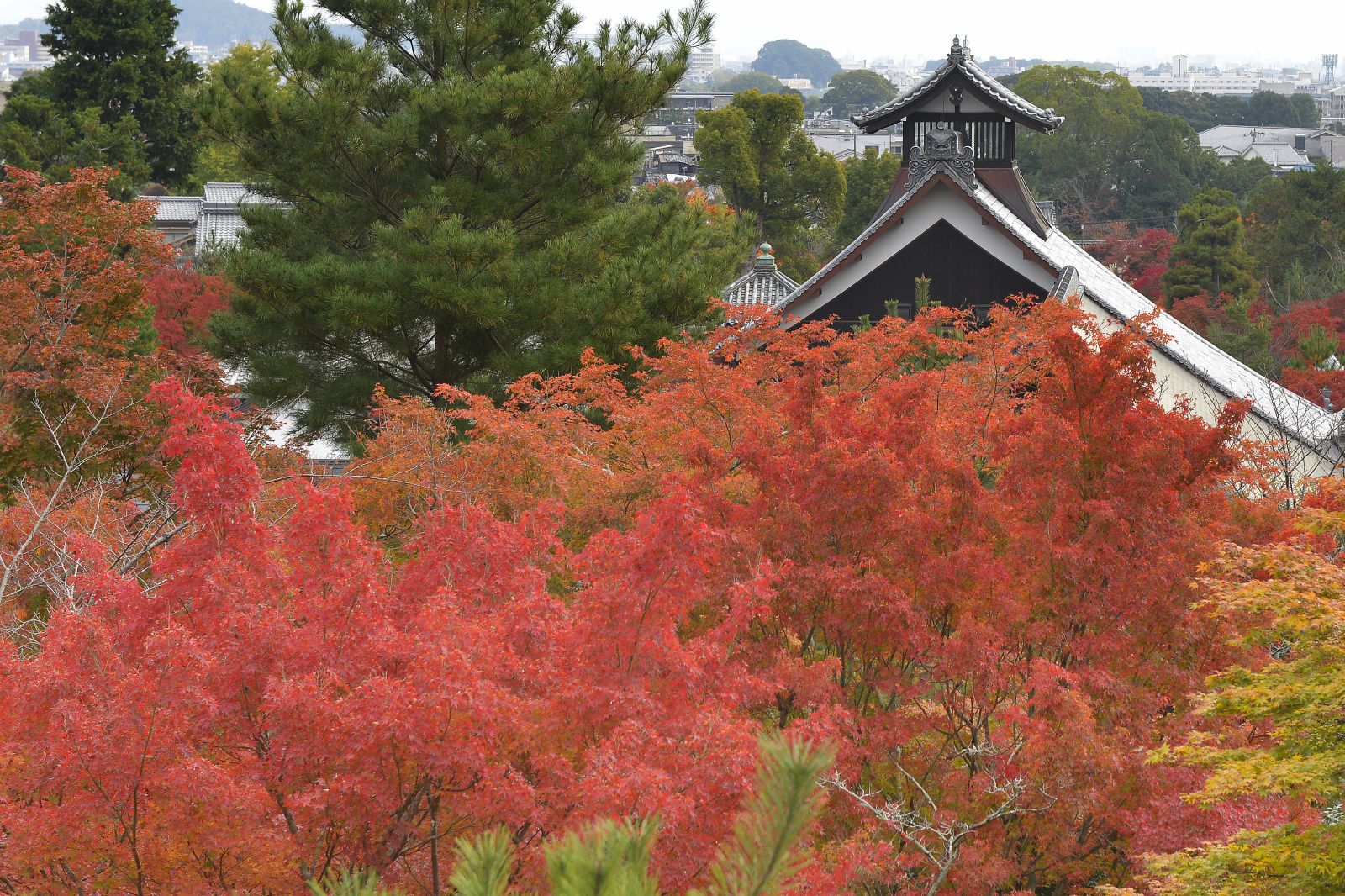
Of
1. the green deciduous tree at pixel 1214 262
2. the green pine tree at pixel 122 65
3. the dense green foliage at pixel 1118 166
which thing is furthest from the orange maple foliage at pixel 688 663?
the dense green foliage at pixel 1118 166

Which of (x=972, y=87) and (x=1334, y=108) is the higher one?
(x=1334, y=108)

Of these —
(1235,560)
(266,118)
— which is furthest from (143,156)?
(1235,560)

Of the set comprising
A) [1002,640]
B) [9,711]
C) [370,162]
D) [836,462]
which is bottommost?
[1002,640]

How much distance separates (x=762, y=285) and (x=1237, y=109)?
344ft

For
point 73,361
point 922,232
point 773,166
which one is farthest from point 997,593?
point 773,166

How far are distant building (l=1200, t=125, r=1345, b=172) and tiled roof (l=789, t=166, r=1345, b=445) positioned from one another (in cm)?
7270

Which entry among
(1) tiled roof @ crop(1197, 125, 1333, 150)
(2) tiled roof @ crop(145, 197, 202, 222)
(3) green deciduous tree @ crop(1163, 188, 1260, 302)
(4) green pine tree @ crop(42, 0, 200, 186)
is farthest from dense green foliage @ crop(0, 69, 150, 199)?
(1) tiled roof @ crop(1197, 125, 1333, 150)

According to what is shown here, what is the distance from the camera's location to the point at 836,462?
7.48 m

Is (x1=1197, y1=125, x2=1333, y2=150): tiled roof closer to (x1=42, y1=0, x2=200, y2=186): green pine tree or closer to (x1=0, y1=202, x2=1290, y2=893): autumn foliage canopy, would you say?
(x1=42, y1=0, x2=200, y2=186): green pine tree

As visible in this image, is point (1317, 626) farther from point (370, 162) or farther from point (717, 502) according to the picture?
point (370, 162)

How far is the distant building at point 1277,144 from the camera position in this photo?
9144 centimetres

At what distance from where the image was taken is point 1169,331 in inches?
786

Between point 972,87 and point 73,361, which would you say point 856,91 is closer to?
point 972,87

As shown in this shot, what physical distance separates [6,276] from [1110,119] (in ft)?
206
